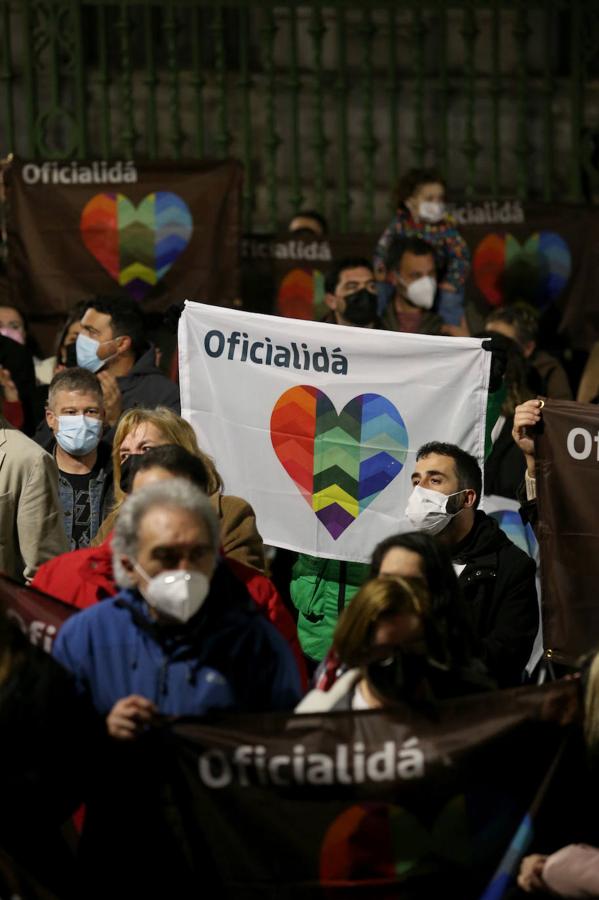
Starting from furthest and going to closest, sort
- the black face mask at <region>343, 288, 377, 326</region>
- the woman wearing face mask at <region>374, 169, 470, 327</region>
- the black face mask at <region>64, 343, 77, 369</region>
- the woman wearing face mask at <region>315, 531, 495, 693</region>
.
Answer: the woman wearing face mask at <region>374, 169, 470, 327</region> → the black face mask at <region>343, 288, 377, 326</region> → the black face mask at <region>64, 343, 77, 369</region> → the woman wearing face mask at <region>315, 531, 495, 693</region>

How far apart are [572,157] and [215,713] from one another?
8.57 metres

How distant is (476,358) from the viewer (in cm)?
712

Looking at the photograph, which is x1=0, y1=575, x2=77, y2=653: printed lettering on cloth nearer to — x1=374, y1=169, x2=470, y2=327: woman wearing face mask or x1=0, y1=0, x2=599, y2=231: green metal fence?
x1=374, y1=169, x2=470, y2=327: woman wearing face mask

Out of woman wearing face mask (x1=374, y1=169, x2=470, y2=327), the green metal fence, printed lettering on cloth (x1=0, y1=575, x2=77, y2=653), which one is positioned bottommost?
printed lettering on cloth (x1=0, y1=575, x2=77, y2=653)

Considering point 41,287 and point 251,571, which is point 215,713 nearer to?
point 251,571

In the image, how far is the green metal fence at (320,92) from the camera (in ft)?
40.2

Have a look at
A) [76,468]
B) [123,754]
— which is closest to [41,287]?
[76,468]

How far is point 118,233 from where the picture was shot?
35.0 feet

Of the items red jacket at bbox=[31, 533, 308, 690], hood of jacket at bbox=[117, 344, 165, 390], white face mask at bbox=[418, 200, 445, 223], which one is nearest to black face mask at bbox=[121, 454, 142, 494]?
red jacket at bbox=[31, 533, 308, 690]

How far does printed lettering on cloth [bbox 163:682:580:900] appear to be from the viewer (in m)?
4.78

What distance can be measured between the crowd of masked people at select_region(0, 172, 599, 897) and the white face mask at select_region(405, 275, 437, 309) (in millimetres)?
1936

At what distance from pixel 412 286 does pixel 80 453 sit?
288 centimetres

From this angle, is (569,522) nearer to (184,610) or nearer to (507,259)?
(184,610)

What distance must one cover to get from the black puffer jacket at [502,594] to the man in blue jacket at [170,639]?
1566 mm
